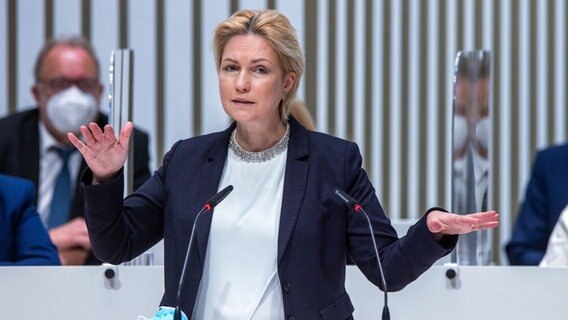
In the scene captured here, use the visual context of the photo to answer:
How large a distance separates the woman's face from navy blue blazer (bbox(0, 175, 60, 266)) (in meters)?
1.12

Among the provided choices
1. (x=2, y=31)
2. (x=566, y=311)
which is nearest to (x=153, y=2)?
(x=2, y=31)

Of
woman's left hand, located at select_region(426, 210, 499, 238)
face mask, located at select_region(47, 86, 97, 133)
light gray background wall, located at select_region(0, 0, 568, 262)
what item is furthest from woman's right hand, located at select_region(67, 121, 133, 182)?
light gray background wall, located at select_region(0, 0, 568, 262)

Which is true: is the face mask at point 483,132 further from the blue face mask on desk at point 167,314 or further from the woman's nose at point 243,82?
the blue face mask on desk at point 167,314

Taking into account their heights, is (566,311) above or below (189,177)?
below

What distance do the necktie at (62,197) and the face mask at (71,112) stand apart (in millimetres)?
91

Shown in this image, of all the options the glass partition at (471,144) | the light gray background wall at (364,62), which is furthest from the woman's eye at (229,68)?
the light gray background wall at (364,62)

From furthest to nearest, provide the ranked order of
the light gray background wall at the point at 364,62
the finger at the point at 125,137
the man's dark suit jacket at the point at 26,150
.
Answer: the light gray background wall at the point at 364,62 → the man's dark suit jacket at the point at 26,150 → the finger at the point at 125,137

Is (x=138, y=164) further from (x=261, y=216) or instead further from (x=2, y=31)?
(x=261, y=216)

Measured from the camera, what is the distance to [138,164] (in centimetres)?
393

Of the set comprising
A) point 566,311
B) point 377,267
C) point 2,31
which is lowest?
point 566,311

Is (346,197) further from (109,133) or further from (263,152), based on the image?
(109,133)

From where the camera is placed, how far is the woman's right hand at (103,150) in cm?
193

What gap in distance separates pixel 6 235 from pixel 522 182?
96.9 inches

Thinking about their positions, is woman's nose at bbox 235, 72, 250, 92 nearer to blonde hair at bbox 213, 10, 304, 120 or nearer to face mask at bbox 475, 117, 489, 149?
blonde hair at bbox 213, 10, 304, 120
